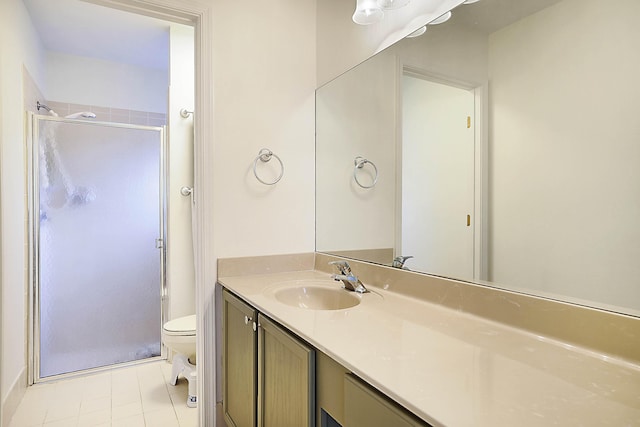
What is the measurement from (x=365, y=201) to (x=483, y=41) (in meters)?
0.87

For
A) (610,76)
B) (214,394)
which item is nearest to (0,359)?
(214,394)

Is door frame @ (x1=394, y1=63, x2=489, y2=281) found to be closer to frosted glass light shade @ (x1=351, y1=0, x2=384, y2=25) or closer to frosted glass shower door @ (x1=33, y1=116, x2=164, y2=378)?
frosted glass light shade @ (x1=351, y1=0, x2=384, y2=25)

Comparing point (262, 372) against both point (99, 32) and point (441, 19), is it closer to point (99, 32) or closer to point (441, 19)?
point (441, 19)

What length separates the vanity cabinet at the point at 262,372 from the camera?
1.02m

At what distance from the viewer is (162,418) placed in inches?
80.3

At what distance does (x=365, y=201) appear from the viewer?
5.96 ft

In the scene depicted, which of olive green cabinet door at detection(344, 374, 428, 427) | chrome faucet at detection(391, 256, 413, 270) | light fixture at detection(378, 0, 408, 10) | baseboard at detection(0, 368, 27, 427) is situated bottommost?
baseboard at detection(0, 368, 27, 427)

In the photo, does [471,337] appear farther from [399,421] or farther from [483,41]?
[483,41]

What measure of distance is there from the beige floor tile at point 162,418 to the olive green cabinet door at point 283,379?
39.9 inches

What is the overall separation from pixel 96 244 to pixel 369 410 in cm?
277

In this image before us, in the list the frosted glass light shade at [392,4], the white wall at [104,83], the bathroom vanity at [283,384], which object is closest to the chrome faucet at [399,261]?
the bathroom vanity at [283,384]

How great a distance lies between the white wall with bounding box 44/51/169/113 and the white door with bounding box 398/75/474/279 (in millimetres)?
2690

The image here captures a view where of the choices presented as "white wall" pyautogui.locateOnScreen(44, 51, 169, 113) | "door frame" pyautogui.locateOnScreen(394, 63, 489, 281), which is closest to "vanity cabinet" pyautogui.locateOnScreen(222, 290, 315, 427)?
"door frame" pyautogui.locateOnScreen(394, 63, 489, 281)

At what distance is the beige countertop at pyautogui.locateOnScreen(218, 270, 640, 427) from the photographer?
59 cm
